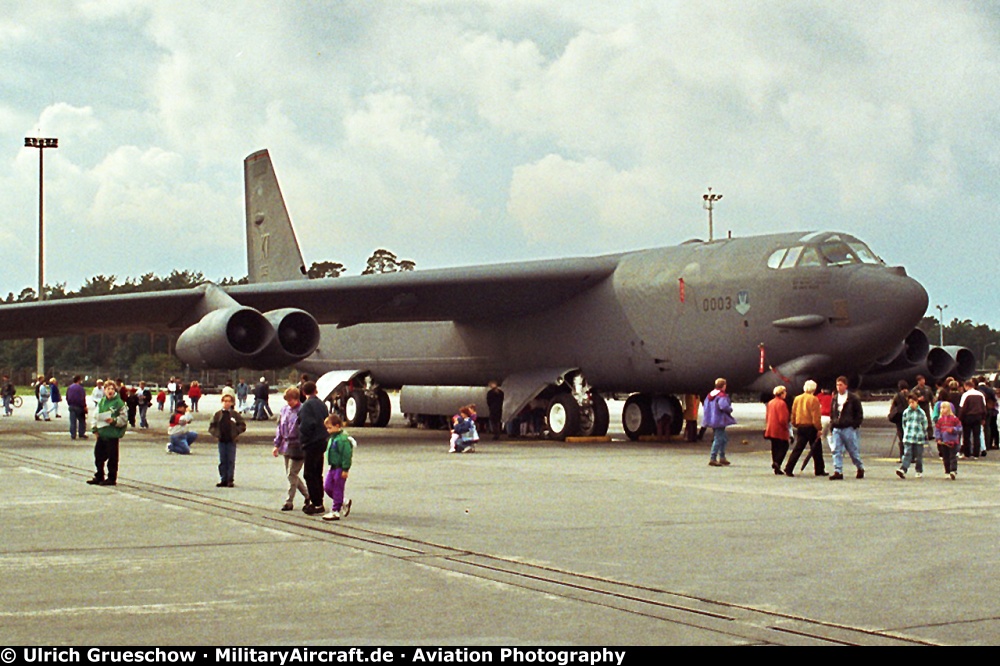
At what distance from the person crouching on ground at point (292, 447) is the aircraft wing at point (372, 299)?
12.1 meters

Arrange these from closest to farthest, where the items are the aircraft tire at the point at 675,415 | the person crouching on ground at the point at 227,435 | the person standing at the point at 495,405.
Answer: the person crouching on ground at the point at 227,435
the aircraft tire at the point at 675,415
the person standing at the point at 495,405

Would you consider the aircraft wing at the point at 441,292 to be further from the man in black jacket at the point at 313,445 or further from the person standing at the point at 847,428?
the man in black jacket at the point at 313,445

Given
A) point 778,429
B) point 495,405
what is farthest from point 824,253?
point 495,405

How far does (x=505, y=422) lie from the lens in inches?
1056

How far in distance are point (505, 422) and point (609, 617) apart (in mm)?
19944

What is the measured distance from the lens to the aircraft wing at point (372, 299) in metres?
25.2

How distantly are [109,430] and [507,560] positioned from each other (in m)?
7.68

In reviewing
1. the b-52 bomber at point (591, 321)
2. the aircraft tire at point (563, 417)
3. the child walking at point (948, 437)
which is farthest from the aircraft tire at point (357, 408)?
the child walking at point (948, 437)

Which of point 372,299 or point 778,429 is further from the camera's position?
point 372,299

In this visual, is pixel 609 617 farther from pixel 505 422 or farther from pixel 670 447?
pixel 505 422

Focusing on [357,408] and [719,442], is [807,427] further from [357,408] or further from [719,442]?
[357,408]

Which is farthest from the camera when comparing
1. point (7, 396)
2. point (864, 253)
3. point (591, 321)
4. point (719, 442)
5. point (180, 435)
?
point (7, 396)

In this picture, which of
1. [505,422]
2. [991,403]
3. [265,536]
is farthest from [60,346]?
[265,536]

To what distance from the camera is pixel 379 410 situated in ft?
113
